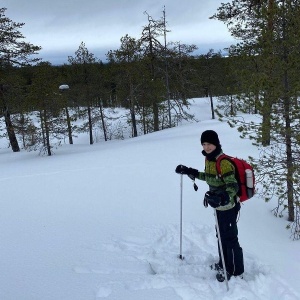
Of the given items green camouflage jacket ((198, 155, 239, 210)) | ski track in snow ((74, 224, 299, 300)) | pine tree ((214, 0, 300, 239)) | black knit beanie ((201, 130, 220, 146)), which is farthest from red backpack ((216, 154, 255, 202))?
pine tree ((214, 0, 300, 239))

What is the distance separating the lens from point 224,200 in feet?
12.1

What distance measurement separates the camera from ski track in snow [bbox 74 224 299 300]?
12.7 ft

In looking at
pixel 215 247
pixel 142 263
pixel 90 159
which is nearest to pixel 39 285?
pixel 142 263

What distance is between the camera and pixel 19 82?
1920cm

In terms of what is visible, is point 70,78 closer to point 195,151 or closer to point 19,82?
point 19,82

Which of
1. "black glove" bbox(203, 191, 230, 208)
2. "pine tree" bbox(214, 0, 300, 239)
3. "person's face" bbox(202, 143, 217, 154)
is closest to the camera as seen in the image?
"black glove" bbox(203, 191, 230, 208)

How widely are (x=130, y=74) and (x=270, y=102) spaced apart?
19.9 m

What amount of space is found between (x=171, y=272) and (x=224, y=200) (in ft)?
4.90

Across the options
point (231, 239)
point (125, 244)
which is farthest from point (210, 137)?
point (125, 244)

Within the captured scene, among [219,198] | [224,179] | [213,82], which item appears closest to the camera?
[219,198]

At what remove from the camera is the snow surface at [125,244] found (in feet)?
13.1

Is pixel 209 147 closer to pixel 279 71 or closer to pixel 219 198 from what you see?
pixel 219 198

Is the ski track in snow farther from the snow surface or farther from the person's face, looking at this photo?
the person's face

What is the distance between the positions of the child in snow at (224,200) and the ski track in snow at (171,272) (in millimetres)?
209
